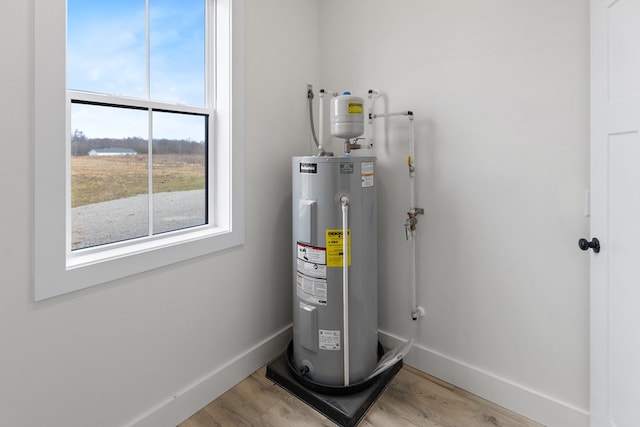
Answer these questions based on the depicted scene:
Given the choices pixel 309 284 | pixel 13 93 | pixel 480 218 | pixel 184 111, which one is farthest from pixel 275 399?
pixel 13 93

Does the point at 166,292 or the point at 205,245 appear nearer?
the point at 166,292

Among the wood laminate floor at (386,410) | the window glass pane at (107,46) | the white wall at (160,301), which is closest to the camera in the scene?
the white wall at (160,301)

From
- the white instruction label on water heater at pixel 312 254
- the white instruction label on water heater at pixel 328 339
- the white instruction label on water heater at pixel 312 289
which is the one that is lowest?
the white instruction label on water heater at pixel 328 339

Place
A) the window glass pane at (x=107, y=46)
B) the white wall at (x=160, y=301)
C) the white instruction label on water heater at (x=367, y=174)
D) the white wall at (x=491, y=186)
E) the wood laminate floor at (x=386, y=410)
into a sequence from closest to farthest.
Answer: the white wall at (x=160, y=301) < the window glass pane at (x=107, y=46) < the white wall at (x=491, y=186) < the wood laminate floor at (x=386, y=410) < the white instruction label on water heater at (x=367, y=174)

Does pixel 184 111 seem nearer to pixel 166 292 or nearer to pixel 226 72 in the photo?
pixel 226 72

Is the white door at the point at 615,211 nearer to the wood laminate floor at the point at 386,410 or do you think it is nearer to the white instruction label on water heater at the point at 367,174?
the wood laminate floor at the point at 386,410

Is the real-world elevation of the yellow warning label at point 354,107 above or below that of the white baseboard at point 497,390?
above

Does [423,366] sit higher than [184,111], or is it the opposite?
[184,111]

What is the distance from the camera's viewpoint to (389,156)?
6.48 ft

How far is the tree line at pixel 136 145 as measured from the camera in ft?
4.24

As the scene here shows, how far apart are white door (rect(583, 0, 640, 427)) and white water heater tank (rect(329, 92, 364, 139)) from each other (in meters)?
0.98

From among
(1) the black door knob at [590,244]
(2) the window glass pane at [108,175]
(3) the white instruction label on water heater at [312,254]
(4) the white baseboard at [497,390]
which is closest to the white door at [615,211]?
(1) the black door knob at [590,244]

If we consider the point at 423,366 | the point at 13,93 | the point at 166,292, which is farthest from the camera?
the point at 423,366

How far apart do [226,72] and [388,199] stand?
3.88 feet
